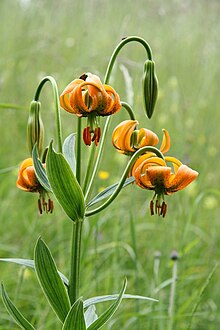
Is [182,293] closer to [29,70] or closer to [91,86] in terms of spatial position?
[91,86]

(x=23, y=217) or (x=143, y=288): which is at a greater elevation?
(x=23, y=217)

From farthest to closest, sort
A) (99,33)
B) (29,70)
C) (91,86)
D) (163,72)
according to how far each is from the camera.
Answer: (99,33) → (163,72) → (29,70) → (91,86)

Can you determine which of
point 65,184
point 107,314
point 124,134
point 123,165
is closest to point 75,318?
point 107,314

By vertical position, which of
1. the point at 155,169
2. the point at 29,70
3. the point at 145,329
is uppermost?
the point at 29,70

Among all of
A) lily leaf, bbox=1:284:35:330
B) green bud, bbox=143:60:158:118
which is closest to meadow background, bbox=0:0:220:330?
lily leaf, bbox=1:284:35:330

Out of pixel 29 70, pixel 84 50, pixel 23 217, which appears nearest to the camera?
pixel 23 217

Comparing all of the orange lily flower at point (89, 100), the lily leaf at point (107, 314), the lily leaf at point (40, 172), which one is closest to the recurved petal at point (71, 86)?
the orange lily flower at point (89, 100)

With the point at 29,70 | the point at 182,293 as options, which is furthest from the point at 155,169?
the point at 29,70
